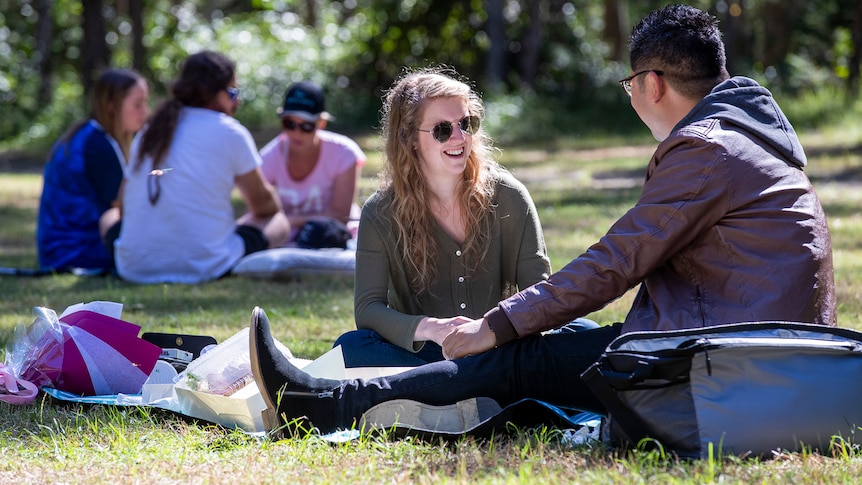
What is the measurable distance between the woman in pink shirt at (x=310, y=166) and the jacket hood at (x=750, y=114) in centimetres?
412

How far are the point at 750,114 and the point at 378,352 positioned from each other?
1.50 metres

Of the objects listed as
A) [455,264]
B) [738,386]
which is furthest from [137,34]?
[738,386]

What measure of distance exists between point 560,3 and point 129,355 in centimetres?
1909

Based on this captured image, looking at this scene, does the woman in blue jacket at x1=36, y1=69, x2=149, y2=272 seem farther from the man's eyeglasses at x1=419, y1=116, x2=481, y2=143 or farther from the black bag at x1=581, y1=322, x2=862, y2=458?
the black bag at x1=581, y1=322, x2=862, y2=458

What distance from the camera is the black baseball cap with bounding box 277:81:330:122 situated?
7.24 meters

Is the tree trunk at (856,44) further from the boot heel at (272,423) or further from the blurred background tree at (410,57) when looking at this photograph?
the boot heel at (272,423)

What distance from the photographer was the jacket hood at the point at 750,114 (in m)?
3.28

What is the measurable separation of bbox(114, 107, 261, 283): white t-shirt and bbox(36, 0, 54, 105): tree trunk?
48.0 ft

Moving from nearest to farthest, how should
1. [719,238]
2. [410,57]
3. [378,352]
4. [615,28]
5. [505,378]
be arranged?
[719,238] → [505,378] → [378,352] → [410,57] → [615,28]

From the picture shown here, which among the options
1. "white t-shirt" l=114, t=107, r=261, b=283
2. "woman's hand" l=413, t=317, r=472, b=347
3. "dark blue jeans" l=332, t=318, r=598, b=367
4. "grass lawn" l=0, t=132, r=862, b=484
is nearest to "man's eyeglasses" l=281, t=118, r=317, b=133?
"white t-shirt" l=114, t=107, r=261, b=283

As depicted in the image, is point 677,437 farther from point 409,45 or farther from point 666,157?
point 409,45

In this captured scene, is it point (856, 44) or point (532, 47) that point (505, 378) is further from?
point (532, 47)

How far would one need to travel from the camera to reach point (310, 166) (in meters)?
7.55

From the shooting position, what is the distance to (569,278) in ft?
11.0
